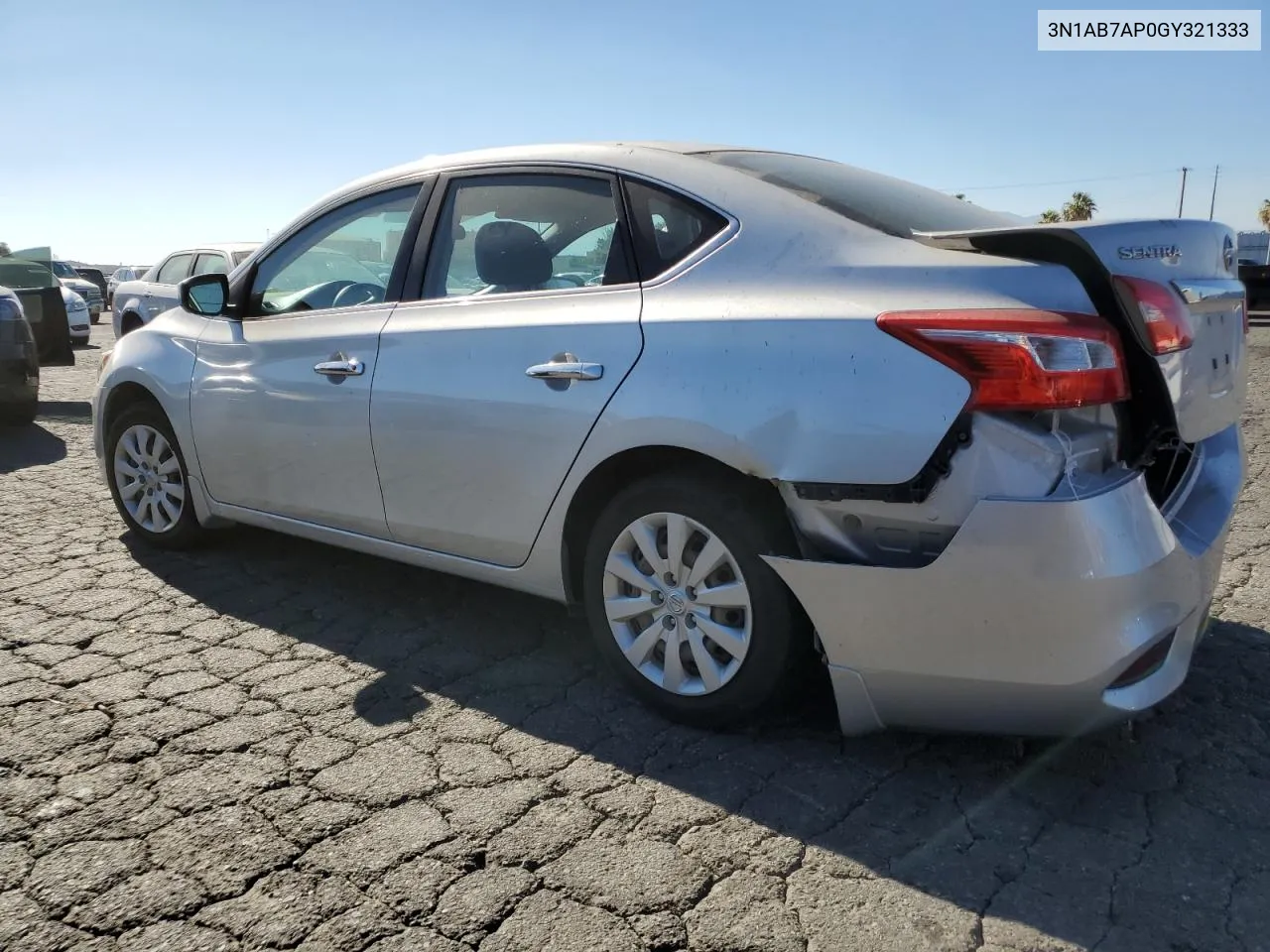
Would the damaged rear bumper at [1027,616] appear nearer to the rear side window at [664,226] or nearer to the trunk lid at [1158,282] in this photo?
the trunk lid at [1158,282]

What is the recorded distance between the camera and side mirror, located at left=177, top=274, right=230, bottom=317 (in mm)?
4223

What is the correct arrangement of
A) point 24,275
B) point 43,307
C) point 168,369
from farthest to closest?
point 24,275 → point 43,307 → point 168,369

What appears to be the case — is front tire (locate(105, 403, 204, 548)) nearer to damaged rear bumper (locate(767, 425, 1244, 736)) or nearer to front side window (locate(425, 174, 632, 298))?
front side window (locate(425, 174, 632, 298))

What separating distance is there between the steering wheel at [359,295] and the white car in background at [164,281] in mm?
7616

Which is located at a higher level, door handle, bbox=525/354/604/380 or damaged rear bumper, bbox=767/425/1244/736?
door handle, bbox=525/354/604/380

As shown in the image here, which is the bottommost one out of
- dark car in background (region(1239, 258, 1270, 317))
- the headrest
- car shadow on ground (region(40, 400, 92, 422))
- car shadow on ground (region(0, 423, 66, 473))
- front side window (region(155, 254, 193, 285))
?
dark car in background (region(1239, 258, 1270, 317))

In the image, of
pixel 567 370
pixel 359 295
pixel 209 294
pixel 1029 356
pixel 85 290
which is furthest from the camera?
pixel 85 290

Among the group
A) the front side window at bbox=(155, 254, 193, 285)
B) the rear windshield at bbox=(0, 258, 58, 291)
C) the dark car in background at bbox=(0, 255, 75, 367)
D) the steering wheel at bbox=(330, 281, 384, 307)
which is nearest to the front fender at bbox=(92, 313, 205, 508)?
the steering wheel at bbox=(330, 281, 384, 307)

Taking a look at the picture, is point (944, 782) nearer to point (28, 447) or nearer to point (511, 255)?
point (511, 255)

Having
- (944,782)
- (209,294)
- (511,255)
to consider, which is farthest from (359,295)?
(944,782)

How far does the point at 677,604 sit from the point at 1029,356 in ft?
3.72

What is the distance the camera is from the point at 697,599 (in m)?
2.79

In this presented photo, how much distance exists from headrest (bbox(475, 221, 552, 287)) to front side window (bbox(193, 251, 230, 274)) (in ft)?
27.9

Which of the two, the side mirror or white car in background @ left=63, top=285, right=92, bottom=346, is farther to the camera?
white car in background @ left=63, top=285, right=92, bottom=346
